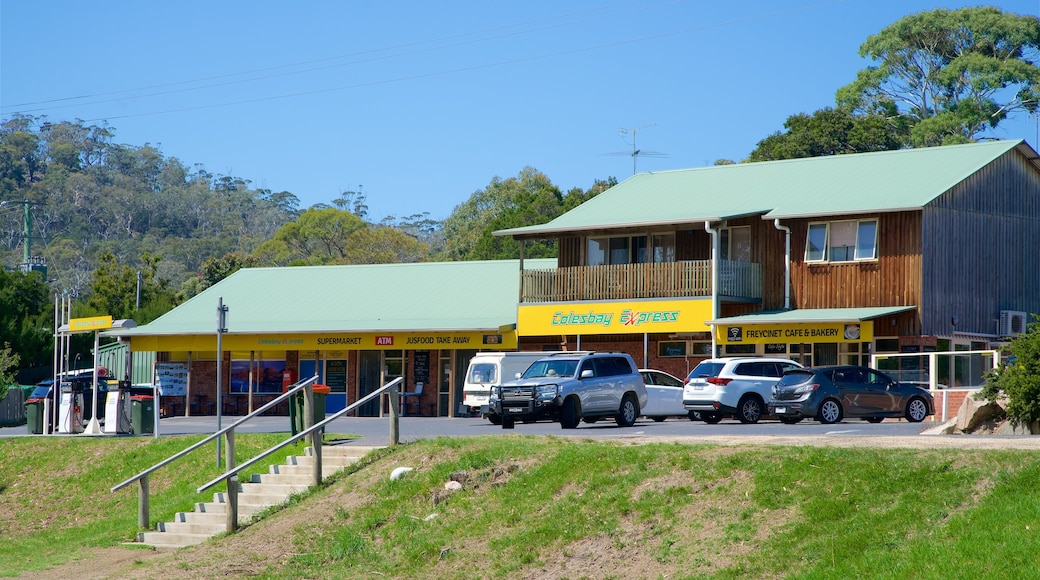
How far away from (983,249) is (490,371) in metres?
14.2

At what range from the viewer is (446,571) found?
15.1m

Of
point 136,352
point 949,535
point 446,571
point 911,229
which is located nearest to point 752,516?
A: point 949,535

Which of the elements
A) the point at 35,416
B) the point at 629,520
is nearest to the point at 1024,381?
the point at 629,520

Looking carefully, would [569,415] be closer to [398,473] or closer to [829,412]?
[829,412]

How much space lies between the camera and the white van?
114 feet

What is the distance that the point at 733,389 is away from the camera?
97.8 ft

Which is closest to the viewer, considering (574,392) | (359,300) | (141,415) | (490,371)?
(574,392)

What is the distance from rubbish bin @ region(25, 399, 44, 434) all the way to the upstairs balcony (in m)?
14.4

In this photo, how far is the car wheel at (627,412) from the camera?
93.6ft


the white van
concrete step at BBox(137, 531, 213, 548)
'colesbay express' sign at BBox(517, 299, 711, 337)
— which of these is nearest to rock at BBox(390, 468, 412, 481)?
concrete step at BBox(137, 531, 213, 548)

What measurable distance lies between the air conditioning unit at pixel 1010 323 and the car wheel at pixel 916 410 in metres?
8.63

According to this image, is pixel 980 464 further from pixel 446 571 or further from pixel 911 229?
pixel 911 229

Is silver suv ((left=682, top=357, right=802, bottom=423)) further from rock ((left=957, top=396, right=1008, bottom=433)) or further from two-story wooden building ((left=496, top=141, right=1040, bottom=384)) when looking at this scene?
rock ((left=957, top=396, right=1008, bottom=433))

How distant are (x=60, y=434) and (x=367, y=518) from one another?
15463 millimetres
